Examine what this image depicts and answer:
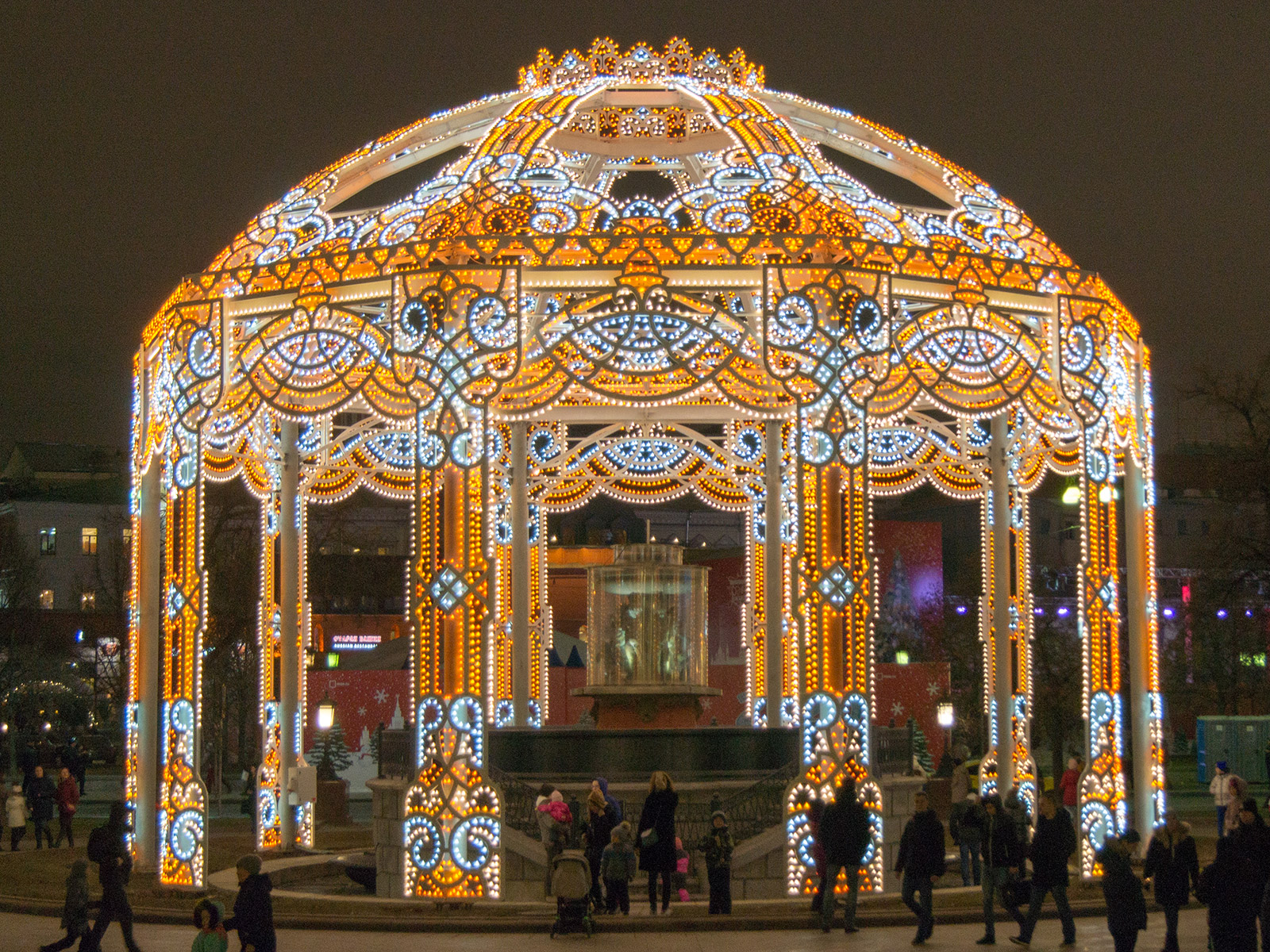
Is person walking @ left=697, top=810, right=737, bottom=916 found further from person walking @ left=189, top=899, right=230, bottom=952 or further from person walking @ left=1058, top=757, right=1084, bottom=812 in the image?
person walking @ left=1058, top=757, right=1084, bottom=812

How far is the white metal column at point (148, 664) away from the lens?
18922mm

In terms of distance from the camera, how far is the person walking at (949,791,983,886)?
56.6 feet

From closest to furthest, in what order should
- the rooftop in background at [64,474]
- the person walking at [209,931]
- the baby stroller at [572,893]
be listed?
the person walking at [209,931] → the baby stroller at [572,893] → the rooftop in background at [64,474]

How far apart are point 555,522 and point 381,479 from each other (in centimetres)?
4418

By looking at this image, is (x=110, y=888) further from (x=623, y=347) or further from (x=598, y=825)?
(x=623, y=347)

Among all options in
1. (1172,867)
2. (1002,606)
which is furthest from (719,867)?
(1002,606)

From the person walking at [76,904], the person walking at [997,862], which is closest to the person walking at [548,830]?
the person walking at [997,862]

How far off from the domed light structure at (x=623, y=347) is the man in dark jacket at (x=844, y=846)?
5.05 ft

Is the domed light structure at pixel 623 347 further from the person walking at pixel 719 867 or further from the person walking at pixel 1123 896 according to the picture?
the person walking at pixel 1123 896

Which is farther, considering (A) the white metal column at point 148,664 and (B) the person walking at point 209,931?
(A) the white metal column at point 148,664

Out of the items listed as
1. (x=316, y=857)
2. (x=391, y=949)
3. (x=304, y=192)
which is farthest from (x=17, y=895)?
(x=304, y=192)

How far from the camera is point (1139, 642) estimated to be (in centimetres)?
1891

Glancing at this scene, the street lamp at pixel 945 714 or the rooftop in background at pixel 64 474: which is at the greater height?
the rooftop in background at pixel 64 474

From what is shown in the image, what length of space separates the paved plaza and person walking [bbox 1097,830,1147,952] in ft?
4.90
